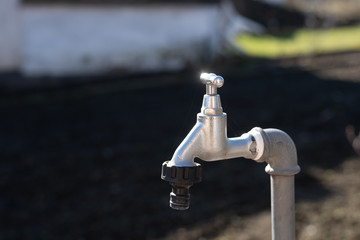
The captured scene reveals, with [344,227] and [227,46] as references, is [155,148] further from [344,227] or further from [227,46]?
[227,46]

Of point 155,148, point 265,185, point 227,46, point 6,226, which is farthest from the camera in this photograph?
point 227,46

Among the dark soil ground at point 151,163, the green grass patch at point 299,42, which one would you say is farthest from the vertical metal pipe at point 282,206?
the green grass patch at point 299,42

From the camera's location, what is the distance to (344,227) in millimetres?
4559

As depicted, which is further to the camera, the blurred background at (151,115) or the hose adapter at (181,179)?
the blurred background at (151,115)

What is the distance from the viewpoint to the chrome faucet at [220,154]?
1923 mm

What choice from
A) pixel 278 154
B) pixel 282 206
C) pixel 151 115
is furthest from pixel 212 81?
pixel 151 115

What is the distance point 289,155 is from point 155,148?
5.20m

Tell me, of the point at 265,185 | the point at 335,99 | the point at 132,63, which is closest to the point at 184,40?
the point at 132,63

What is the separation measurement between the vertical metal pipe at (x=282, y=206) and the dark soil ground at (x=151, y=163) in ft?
3.39

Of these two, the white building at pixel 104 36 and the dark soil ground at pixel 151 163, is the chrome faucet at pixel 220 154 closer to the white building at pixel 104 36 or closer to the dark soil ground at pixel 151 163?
the dark soil ground at pixel 151 163

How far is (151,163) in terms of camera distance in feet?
21.7

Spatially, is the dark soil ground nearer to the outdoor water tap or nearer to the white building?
the outdoor water tap

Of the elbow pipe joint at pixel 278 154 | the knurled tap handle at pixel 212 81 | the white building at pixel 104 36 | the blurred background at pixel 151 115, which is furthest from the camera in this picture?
the white building at pixel 104 36

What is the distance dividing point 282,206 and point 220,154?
0.98 feet
